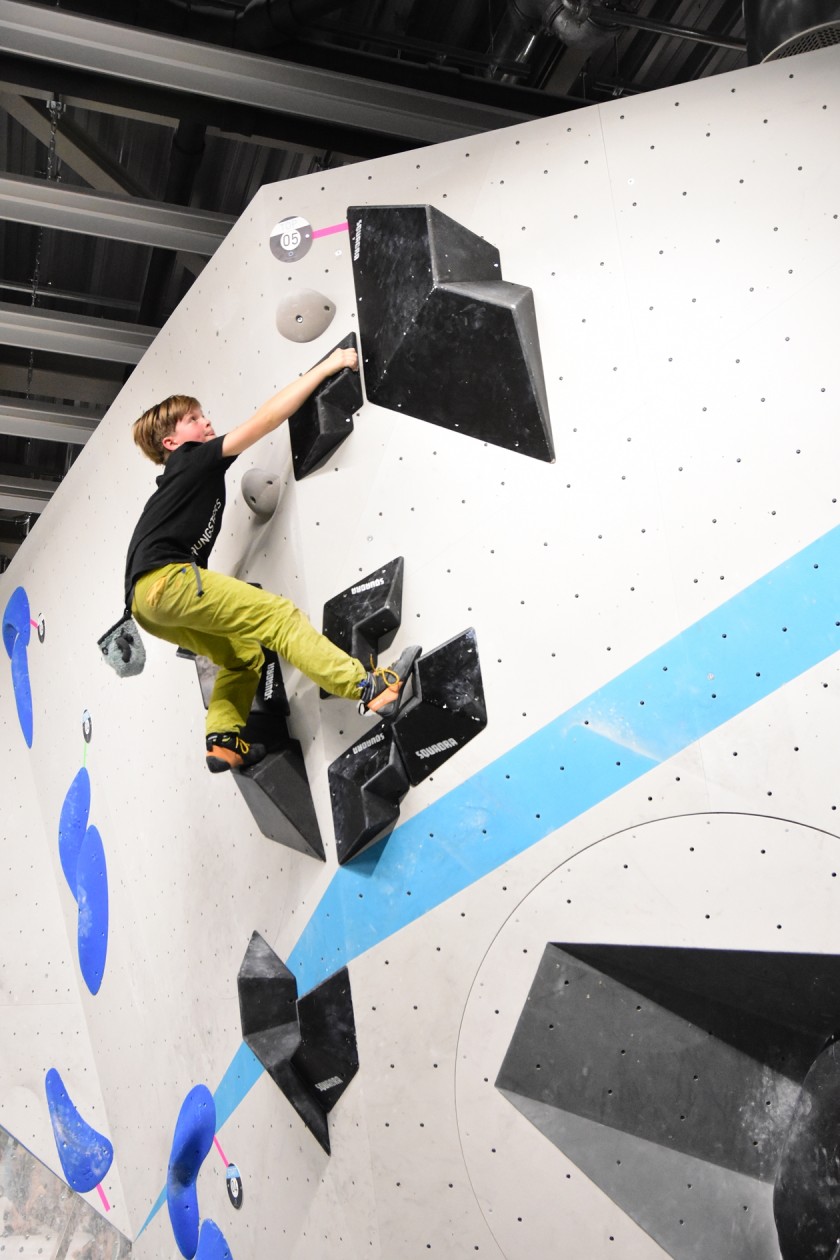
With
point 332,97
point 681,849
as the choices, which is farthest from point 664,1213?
point 332,97

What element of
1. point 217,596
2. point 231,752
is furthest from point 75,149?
point 231,752

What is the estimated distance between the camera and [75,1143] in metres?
4.36

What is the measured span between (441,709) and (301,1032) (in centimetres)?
96

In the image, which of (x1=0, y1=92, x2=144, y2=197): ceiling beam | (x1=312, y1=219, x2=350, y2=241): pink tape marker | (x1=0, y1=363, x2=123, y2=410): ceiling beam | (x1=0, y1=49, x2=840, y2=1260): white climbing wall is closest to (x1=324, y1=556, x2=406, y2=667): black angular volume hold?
(x1=0, y1=49, x2=840, y2=1260): white climbing wall

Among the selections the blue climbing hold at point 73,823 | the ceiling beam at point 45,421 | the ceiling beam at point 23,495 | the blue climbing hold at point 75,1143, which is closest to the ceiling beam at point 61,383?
the ceiling beam at point 45,421

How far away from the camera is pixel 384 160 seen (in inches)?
120

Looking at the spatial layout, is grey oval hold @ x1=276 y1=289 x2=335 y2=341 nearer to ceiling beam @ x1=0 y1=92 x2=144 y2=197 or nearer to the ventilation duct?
the ventilation duct

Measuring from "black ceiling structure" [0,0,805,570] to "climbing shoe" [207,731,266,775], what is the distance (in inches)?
86.8

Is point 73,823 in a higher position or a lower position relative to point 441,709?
higher

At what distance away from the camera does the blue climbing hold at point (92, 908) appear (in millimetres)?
4180

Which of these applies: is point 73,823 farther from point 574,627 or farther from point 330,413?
point 574,627

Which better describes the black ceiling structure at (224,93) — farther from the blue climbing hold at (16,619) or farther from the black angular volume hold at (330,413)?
the black angular volume hold at (330,413)

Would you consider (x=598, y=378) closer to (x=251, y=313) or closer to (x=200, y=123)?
(x=251, y=313)

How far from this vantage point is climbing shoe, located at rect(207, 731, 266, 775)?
2959mm
